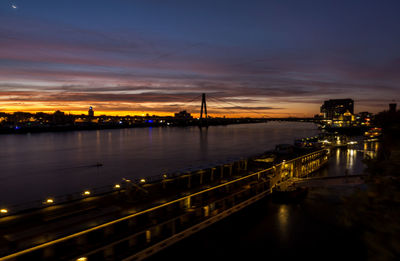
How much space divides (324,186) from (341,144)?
2860 centimetres

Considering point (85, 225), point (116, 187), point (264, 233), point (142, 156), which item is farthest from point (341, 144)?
point (85, 225)

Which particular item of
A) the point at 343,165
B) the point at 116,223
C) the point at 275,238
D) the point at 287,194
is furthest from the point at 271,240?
the point at 343,165

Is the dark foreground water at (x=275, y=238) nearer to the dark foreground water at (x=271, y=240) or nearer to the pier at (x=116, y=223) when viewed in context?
the dark foreground water at (x=271, y=240)

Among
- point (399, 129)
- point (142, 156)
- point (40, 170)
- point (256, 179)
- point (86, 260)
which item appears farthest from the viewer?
point (142, 156)

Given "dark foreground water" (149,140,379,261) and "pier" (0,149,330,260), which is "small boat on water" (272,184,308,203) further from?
"pier" (0,149,330,260)

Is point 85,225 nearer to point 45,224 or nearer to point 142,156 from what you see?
point 45,224

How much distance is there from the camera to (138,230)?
22.6 ft

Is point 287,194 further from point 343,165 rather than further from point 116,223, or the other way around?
point 343,165

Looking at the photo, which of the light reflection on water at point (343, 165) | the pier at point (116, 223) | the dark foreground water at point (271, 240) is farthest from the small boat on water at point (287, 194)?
the light reflection on water at point (343, 165)

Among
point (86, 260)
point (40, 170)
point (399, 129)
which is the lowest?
point (40, 170)

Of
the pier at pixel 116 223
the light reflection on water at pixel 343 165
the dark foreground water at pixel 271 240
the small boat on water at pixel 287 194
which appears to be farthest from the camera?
the light reflection on water at pixel 343 165

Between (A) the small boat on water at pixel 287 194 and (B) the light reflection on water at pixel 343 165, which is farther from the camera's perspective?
(B) the light reflection on water at pixel 343 165

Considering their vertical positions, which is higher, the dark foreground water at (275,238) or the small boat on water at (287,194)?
the small boat on water at (287,194)

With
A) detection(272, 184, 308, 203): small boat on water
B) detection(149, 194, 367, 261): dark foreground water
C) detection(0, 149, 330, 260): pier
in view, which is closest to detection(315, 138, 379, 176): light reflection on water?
detection(272, 184, 308, 203): small boat on water
